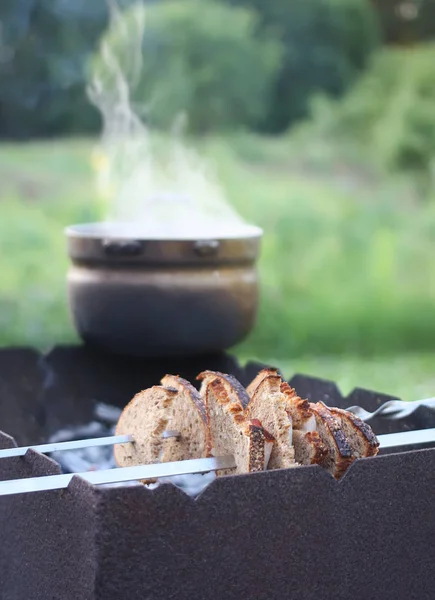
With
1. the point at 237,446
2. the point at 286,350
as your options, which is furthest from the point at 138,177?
the point at 286,350

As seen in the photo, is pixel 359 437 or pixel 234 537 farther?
pixel 359 437

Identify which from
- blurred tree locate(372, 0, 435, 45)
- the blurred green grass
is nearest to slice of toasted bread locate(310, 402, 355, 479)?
the blurred green grass

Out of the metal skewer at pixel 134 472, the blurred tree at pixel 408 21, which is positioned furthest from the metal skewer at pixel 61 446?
the blurred tree at pixel 408 21

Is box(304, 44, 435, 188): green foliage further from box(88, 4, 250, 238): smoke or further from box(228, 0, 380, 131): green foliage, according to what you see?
box(88, 4, 250, 238): smoke

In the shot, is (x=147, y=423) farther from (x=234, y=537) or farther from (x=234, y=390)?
(x=234, y=537)

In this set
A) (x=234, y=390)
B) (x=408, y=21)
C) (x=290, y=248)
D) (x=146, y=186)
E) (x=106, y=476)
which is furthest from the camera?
(x=408, y=21)

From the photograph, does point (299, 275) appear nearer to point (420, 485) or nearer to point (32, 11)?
point (32, 11)

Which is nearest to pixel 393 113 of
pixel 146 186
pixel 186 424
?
pixel 146 186

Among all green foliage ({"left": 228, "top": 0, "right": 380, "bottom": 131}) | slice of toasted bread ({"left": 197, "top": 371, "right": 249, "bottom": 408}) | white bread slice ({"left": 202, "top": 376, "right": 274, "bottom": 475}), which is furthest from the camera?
green foliage ({"left": 228, "top": 0, "right": 380, "bottom": 131})
